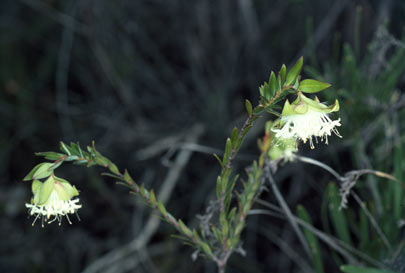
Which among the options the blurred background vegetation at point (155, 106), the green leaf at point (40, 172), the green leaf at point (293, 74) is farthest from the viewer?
the blurred background vegetation at point (155, 106)

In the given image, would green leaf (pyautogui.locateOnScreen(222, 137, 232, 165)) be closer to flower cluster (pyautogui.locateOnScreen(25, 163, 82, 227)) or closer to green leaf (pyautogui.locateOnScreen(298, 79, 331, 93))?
green leaf (pyautogui.locateOnScreen(298, 79, 331, 93))

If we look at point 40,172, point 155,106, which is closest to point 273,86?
point 40,172

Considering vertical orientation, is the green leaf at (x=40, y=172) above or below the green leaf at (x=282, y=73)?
below

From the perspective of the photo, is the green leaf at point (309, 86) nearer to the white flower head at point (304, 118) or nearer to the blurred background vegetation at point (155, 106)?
the white flower head at point (304, 118)

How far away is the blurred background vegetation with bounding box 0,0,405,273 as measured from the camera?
4.62ft

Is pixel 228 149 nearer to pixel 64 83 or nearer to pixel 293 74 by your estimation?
pixel 293 74

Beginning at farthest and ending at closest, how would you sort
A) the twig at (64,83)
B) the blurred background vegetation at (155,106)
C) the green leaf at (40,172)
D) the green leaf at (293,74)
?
the twig at (64,83) < the blurred background vegetation at (155,106) < the green leaf at (40,172) < the green leaf at (293,74)

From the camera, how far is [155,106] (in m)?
1.86

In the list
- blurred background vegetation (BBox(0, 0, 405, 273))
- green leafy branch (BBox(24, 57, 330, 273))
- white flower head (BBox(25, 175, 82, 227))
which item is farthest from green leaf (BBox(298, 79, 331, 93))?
blurred background vegetation (BBox(0, 0, 405, 273))

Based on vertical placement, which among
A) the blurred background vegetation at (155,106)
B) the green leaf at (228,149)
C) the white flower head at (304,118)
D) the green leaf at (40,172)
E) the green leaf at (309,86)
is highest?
the blurred background vegetation at (155,106)

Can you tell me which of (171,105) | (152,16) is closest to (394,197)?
(171,105)

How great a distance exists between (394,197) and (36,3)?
1.86 m

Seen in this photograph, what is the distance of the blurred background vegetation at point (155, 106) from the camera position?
141 centimetres

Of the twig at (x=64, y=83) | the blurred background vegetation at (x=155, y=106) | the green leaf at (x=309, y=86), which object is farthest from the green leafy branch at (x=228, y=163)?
the twig at (x=64, y=83)
